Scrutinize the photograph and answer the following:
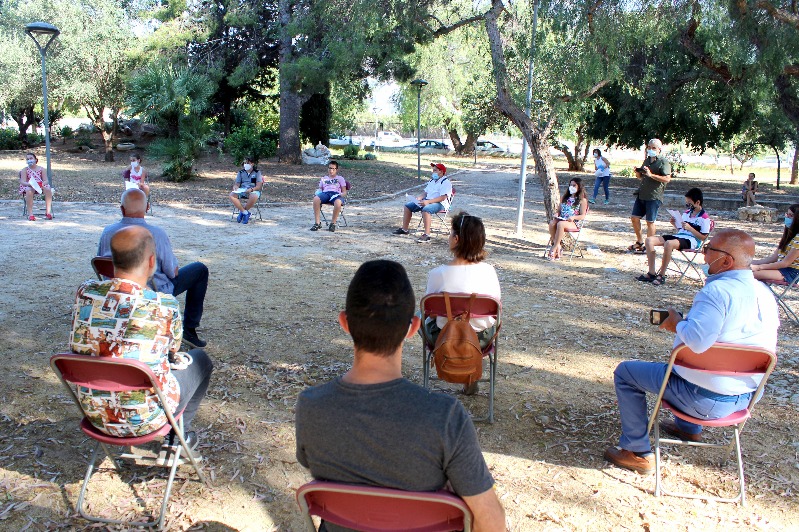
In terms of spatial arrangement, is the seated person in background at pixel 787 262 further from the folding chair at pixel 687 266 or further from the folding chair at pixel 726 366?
the folding chair at pixel 726 366

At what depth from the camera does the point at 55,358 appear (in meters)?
2.69

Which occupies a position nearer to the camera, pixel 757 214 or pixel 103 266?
pixel 103 266

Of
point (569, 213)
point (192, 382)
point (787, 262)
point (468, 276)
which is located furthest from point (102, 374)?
point (569, 213)

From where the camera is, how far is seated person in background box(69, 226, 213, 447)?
9.29ft

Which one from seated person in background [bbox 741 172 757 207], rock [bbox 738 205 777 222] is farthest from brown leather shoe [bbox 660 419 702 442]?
seated person in background [bbox 741 172 757 207]

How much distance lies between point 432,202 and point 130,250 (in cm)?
798

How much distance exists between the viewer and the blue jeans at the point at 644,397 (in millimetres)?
3217

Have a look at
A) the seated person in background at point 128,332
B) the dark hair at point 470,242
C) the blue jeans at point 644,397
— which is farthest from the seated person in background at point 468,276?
the seated person in background at point 128,332

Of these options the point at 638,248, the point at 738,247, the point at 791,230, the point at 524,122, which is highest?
the point at 524,122

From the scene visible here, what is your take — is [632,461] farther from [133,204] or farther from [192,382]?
[133,204]

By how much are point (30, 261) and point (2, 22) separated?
107 ft

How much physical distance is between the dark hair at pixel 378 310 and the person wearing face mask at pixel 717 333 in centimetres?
178

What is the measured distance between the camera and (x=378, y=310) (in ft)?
6.35

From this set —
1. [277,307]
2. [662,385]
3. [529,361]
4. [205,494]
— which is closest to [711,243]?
[662,385]
